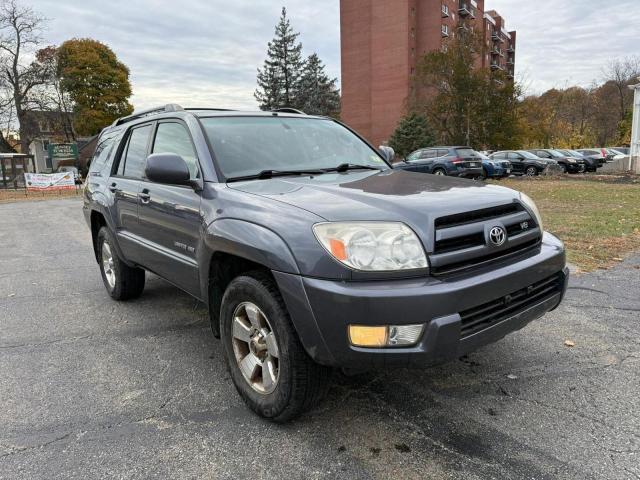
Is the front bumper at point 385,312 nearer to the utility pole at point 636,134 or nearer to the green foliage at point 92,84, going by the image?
the utility pole at point 636,134

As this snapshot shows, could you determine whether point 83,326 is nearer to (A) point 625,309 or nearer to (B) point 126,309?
(B) point 126,309

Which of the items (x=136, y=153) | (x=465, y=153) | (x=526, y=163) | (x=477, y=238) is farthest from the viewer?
(x=526, y=163)

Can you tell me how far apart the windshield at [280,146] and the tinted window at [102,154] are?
87.6 inches

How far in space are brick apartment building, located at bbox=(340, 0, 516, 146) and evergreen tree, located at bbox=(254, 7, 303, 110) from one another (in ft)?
24.0

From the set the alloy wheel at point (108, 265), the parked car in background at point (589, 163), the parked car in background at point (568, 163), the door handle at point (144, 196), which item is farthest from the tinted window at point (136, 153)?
the parked car in background at point (589, 163)

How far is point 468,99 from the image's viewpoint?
3584cm

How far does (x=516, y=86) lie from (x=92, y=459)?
38.2m

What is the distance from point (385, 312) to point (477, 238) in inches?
27.7

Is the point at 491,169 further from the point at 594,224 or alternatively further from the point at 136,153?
the point at 136,153

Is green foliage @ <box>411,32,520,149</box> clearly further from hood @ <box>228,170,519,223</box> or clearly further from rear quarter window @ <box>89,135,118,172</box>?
hood @ <box>228,170,519,223</box>

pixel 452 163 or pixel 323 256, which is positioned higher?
pixel 452 163

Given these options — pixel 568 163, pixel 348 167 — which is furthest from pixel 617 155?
pixel 348 167

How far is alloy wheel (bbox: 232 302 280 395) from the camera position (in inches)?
106

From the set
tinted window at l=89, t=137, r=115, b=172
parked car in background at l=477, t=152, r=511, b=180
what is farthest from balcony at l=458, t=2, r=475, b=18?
tinted window at l=89, t=137, r=115, b=172
